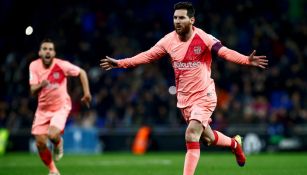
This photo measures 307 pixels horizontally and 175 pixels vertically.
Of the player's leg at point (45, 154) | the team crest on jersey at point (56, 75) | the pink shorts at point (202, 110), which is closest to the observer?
the pink shorts at point (202, 110)

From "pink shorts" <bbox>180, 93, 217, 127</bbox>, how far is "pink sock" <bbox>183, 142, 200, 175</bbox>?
45 cm

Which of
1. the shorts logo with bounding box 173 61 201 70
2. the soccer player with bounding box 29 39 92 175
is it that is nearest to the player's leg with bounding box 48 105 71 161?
the soccer player with bounding box 29 39 92 175

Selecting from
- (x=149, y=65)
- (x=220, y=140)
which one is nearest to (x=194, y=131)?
(x=220, y=140)

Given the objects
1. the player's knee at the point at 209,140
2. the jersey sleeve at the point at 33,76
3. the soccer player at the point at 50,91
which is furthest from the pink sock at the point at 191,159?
the jersey sleeve at the point at 33,76

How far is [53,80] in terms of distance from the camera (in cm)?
1316

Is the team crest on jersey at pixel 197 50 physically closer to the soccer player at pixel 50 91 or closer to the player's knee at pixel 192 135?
the player's knee at pixel 192 135

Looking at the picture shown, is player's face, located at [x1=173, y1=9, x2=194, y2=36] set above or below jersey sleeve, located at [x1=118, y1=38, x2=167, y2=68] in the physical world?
above

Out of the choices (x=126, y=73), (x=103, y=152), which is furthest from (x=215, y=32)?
(x=103, y=152)

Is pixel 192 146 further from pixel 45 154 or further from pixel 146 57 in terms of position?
pixel 45 154

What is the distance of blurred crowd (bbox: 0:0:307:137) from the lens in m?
23.6

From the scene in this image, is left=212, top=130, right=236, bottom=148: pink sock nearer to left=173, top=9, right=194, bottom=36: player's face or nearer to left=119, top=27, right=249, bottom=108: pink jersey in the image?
left=119, top=27, right=249, bottom=108: pink jersey

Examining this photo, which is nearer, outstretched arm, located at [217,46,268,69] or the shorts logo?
outstretched arm, located at [217,46,268,69]

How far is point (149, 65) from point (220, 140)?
1428 cm

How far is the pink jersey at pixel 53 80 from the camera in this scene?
1305cm
